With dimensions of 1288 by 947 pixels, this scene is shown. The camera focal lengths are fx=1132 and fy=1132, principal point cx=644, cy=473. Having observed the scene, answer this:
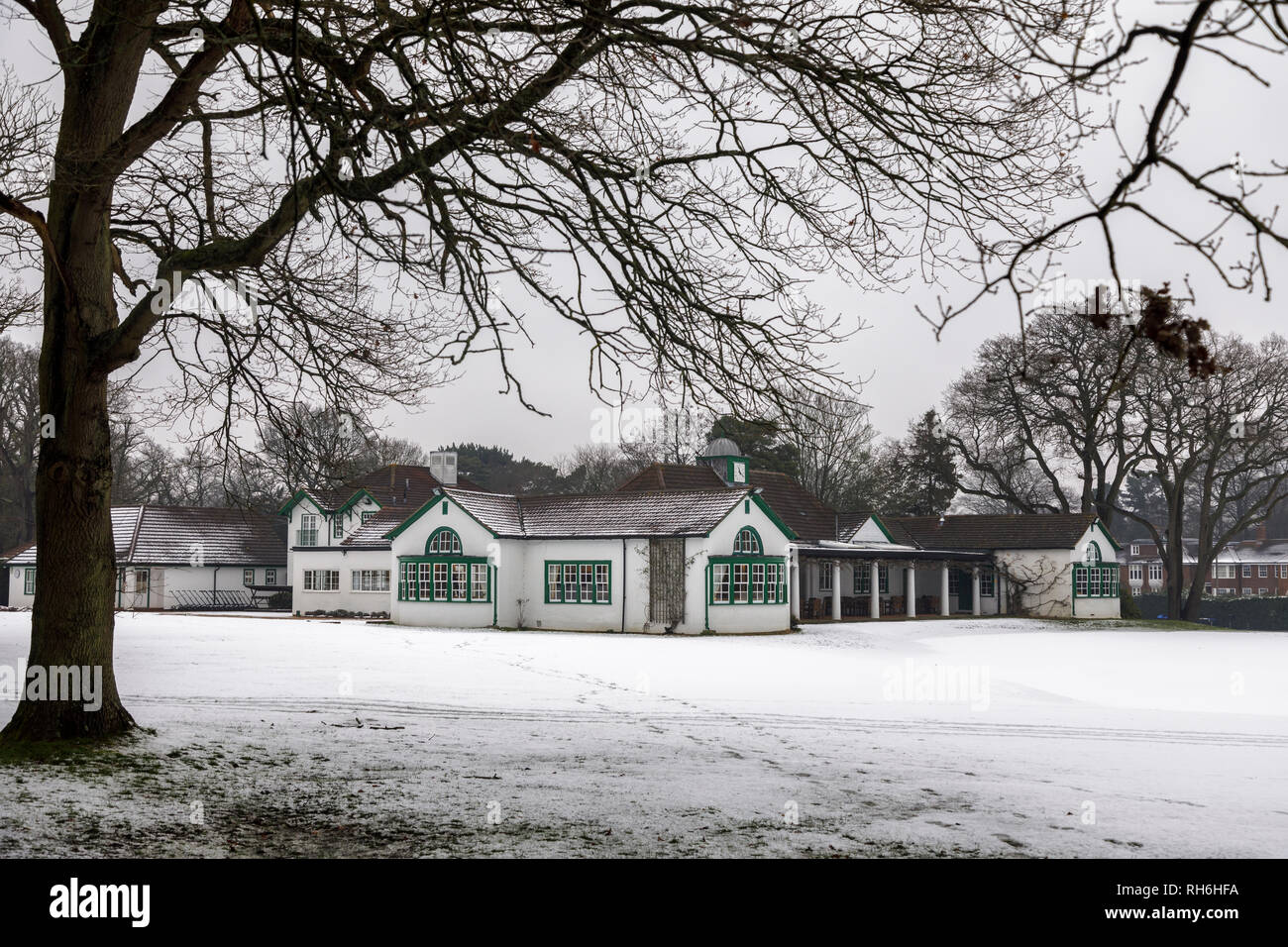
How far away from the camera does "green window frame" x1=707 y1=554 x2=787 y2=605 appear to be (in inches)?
1344

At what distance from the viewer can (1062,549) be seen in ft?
155

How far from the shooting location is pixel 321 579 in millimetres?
45219

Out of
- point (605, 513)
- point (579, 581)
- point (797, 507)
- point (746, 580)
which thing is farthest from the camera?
point (797, 507)

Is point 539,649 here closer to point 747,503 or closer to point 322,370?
point 747,503

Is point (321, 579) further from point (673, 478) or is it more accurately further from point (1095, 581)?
point (1095, 581)

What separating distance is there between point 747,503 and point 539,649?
1067cm

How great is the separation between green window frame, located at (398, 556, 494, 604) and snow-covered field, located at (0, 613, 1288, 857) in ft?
42.5

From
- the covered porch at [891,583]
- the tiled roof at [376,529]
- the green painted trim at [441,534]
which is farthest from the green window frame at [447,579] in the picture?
the covered porch at [891,583]

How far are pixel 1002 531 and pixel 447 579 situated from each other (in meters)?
25.3

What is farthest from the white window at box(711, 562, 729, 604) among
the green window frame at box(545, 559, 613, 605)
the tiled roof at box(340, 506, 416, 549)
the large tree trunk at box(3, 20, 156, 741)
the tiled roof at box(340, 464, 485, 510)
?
the large tree trunk at box(3, 20, 156, 741)

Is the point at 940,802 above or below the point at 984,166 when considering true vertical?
below

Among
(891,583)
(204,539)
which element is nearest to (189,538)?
(204,539)
